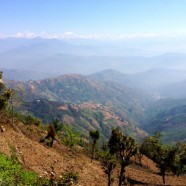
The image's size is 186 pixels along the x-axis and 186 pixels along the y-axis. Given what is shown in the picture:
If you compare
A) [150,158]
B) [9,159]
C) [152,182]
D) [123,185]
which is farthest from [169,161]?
[150,158]

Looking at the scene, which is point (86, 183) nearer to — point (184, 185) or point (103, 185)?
point (103, 185)

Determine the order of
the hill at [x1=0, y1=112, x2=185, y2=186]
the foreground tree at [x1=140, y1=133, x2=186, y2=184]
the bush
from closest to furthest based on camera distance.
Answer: the bush < the hill at [x1=0, y1=112, x2=185, y2=186] < the foreground tree at [x1=140, y1=133, x2=186, y2=184]

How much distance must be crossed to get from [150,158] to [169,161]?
5346cm

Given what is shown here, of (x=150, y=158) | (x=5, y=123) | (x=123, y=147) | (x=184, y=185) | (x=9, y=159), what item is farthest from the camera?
(x=150, y=158)

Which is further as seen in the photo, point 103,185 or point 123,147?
point 103,185

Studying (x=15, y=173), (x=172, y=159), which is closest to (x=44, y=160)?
(x=15, y=173)

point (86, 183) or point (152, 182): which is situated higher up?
point (86, 183)

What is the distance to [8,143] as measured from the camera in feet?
178

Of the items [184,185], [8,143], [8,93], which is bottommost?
[184,185]

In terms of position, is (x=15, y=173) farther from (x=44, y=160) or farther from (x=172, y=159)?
(x=172, y=159)

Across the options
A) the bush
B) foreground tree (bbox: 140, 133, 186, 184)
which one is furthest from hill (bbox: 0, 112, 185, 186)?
foreground tree (bbox: 140, 133, 186, 184)

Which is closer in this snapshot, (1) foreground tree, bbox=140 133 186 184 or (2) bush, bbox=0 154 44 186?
(2) bush, bbox=0 154 44 186

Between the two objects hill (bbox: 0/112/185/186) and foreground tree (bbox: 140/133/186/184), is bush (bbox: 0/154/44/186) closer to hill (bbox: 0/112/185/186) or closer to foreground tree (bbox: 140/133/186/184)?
hill (bbox: 0/112/185/186)

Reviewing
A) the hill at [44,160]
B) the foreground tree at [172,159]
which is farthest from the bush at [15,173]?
the foreground tree at [172,159]
